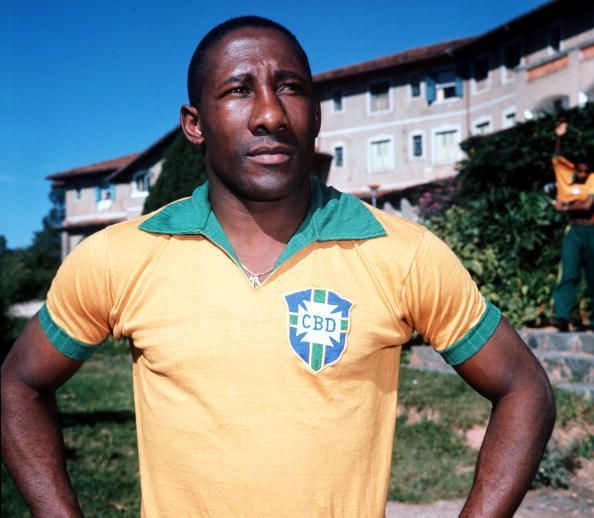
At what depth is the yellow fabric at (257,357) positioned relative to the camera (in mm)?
1558

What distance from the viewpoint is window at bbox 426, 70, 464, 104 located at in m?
31.6

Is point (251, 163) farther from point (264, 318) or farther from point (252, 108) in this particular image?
point (264, 318)

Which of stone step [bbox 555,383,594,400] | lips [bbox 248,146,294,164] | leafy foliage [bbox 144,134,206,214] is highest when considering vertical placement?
leafy foliage [bbox 144,134,206,214]

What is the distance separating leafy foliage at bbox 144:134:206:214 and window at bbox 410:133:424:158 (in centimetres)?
2137

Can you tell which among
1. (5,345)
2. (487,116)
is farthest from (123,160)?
(5,345)

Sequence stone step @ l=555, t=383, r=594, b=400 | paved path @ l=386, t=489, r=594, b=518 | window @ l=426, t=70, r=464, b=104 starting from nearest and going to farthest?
paved path @ l=386, t=489, r=594, b=518 < stone step @ l=555, t=383, r=594, b=400 < window @ l=426, t=70, r=464, b=104

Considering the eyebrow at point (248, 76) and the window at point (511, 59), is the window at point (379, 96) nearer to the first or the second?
the window at point (511, 59)

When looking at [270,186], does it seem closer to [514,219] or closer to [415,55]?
[514,219]

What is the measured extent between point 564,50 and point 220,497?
2511 cm

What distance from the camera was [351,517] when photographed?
5.18ft

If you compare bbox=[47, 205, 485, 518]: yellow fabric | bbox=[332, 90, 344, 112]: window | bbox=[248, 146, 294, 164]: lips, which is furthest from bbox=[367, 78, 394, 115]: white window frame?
bbox=[47, 205, 485, 518]: yellow fabric

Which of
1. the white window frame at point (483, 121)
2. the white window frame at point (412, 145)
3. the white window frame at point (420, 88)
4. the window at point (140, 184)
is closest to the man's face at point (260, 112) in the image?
the white window frame at point (483, 121)

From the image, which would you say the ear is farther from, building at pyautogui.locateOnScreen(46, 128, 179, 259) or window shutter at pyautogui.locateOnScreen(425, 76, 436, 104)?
building at pyautogui.locateOnScreen(46, 128, 179, 259)

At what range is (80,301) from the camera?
168cm
